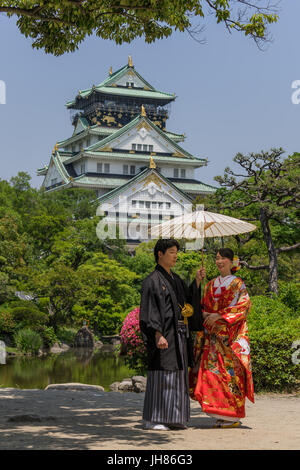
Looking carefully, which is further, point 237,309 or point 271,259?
point 271,259

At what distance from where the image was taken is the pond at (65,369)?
1664cm

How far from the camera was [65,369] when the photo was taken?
19.7m

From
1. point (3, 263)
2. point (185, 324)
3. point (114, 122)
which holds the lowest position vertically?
point (185, 324)

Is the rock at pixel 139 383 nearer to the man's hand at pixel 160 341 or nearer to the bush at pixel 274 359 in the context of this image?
the bush at pixel 274 359

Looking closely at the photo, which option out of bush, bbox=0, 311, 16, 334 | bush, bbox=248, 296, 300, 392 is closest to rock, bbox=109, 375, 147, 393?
bush, bbox=248, 296, 300, 392

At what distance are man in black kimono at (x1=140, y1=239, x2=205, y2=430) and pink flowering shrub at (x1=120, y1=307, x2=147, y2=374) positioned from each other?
489 cm

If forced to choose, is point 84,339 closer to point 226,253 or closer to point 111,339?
point 111,339

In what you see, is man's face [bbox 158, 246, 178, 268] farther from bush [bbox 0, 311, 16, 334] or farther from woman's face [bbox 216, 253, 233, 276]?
bush [bbox 0, 311, 16, 334]

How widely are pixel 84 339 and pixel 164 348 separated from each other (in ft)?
71.0

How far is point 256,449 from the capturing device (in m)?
5.19

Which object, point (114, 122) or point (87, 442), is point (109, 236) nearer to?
point (114, 122)

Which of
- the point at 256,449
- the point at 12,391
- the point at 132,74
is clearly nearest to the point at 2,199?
the point at 132,74

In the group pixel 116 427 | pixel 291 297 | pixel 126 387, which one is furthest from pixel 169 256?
pixel 291 297

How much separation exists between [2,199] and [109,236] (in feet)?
21.5
